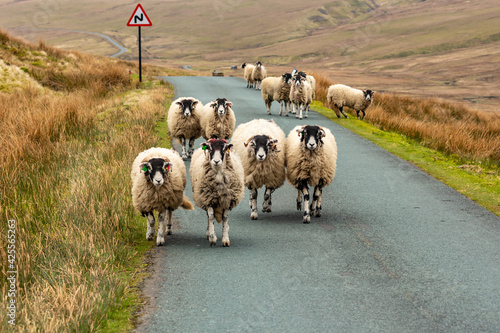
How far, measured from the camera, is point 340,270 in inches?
274

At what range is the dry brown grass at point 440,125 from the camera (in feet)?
53.4

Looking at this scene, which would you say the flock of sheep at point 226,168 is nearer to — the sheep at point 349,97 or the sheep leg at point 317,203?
the sheep leg at point 317,203

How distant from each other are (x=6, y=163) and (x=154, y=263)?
444cm

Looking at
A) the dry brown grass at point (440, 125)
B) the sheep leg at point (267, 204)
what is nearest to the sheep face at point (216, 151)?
the sheep leg at point (267, 204)

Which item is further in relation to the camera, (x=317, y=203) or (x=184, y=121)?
(x=184, y=121)

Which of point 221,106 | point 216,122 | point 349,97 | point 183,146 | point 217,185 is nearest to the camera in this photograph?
point 217,185

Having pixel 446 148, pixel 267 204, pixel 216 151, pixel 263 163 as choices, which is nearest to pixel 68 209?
pixel 216 151

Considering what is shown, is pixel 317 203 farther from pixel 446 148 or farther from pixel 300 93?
pixel 300 93

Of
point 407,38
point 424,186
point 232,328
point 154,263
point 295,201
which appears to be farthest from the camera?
point 407,38

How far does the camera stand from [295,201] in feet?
36.5

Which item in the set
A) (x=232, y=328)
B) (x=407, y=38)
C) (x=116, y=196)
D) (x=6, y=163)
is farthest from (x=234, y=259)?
(x=407, y=38)

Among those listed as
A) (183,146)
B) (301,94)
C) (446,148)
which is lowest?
(446,148)

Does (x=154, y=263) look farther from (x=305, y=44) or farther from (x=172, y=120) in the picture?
(x=305, y=44)

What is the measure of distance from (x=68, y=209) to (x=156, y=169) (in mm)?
Result: 1605
